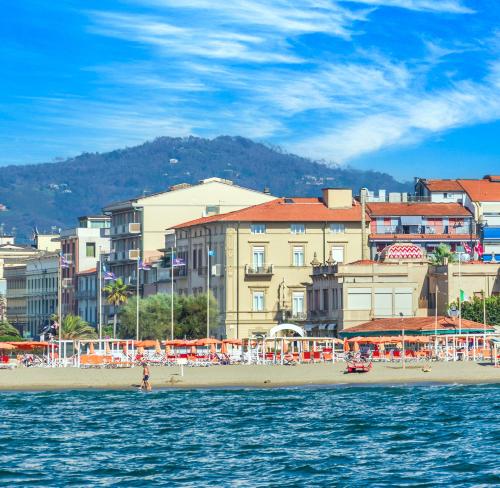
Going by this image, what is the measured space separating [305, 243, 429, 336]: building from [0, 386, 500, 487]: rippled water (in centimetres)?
3333

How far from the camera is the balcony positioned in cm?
16075

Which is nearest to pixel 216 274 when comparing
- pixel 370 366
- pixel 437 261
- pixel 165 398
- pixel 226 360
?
pixel 437 261

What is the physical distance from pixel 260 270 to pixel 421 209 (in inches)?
1005

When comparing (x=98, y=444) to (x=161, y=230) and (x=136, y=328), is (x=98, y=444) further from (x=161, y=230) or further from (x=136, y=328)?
(x=161, y=230)

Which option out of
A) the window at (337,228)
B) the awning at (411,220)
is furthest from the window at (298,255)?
the awning at (411,220)

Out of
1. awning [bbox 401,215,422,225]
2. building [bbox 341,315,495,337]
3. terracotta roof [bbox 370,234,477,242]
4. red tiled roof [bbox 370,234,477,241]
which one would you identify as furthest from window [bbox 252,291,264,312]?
building [bbox 341,315,495,337]

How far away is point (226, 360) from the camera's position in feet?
→ 427

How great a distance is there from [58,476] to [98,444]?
38.1 ft

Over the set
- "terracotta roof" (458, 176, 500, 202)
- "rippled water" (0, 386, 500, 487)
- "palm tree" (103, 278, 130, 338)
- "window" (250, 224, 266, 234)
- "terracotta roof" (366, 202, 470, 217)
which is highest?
"terracotta roof" (458, 176, 500, 202)

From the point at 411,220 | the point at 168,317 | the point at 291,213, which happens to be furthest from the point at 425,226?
the point at 168,317

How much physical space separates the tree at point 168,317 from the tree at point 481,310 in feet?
87.3

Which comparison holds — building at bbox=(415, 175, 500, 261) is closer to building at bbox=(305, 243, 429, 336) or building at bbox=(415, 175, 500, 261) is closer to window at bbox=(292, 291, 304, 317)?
window at bbox=(292, 291, 304, 317)

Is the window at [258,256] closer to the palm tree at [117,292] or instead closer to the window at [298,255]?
the window at [298,255]

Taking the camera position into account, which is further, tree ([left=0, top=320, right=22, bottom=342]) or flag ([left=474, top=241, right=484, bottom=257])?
tree ([left=0, top=320, right=22, bottom=342])
